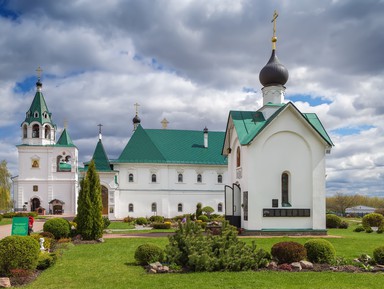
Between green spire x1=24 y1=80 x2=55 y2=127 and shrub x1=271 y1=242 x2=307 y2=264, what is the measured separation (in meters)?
40.4

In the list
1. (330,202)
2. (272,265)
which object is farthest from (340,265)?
(330,202)

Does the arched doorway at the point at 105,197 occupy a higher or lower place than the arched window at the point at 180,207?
higher

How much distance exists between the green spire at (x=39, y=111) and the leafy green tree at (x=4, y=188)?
15019mm

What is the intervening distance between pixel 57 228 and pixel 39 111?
30.5 metres

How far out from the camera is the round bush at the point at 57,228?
72.7ft

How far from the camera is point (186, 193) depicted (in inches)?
1892

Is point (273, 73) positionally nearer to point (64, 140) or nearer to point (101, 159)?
point (101, 159)

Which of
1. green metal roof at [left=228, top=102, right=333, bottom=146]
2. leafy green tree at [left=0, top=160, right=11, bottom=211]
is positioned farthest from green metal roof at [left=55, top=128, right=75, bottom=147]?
green metal roof at [left=228, top=102, right=333, bottom=146]

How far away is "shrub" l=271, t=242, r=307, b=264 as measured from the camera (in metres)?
14.0

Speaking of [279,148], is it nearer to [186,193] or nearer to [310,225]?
[310,225]

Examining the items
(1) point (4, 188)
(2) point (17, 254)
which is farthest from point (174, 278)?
(1) point (4, 188)

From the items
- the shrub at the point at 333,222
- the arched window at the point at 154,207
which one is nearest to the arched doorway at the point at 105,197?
the arched window at the point at 154,207

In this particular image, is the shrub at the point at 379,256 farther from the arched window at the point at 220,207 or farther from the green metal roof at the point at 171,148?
the arched window at the point at 220,207

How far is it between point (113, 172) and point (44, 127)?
35.1ft
